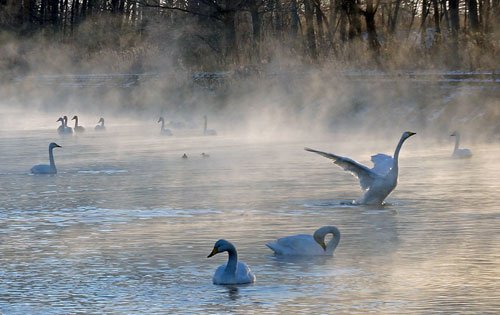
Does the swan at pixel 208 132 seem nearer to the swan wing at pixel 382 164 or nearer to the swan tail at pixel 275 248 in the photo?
the swan wing at pixel 382 164

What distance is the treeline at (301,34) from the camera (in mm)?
35625

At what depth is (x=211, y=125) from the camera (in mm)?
38781

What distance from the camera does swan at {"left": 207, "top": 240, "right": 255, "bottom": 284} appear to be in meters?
12.3

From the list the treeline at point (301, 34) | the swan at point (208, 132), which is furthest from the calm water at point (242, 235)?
the treeline at point (301, 34)

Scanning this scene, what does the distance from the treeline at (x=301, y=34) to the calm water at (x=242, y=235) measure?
946 centimetres

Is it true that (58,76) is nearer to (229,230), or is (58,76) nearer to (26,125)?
(26,125)

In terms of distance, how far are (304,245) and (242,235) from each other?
5.34ft

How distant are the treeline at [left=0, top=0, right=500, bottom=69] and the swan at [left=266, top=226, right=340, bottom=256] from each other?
20198 mm

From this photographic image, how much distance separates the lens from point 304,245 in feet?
45.7

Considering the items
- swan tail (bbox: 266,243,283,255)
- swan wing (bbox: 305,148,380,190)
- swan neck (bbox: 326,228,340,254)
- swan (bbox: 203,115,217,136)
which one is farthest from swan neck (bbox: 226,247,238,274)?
swan (bbox: 203,115,217,136)

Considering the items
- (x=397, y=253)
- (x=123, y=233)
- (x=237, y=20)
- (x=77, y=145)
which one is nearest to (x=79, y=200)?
(x=123, y=233)

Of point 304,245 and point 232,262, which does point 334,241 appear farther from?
point 232,262

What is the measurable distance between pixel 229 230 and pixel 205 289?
11.9ft

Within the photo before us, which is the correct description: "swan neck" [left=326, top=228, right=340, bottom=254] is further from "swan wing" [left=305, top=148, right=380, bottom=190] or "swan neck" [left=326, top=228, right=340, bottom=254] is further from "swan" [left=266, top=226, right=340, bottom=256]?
"swan wing" [left=305, top=148, right=380, bottom=190]
